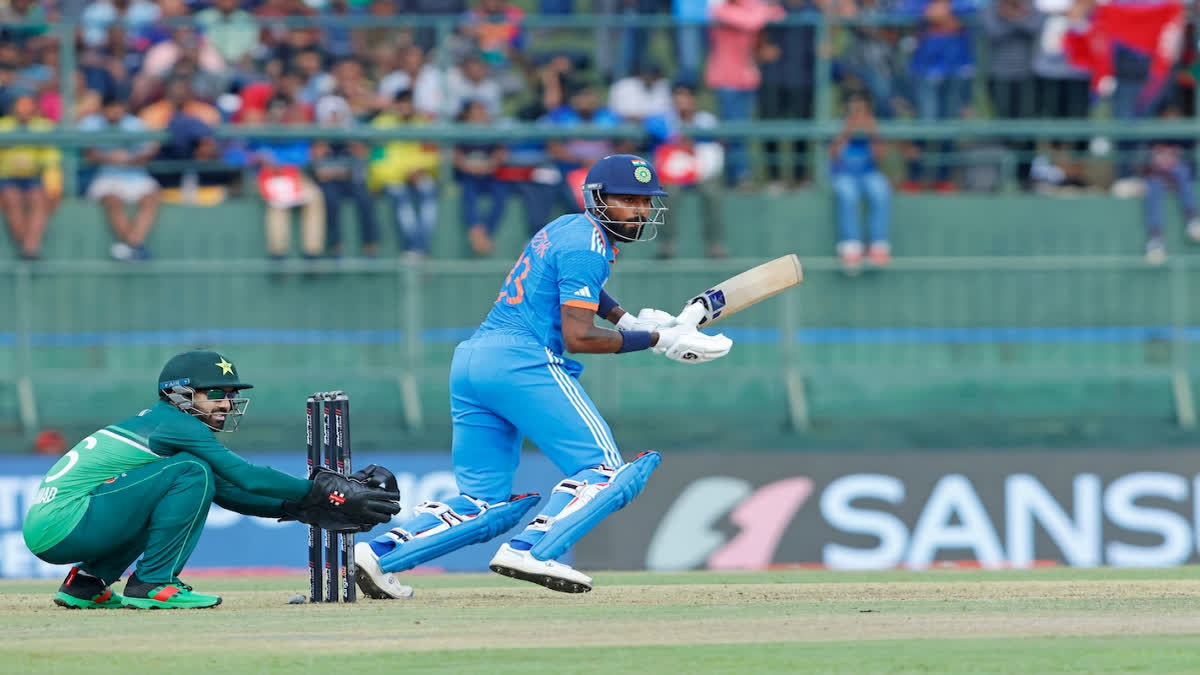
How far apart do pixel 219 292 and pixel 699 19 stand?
214 inches

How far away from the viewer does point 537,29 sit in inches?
699

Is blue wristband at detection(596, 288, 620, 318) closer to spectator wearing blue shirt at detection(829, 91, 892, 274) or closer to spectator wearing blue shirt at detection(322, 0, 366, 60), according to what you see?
spectator wearing blue shirt at detection(829, 91, 892, 274)

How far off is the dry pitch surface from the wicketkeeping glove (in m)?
0.39

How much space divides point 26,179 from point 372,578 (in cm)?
887

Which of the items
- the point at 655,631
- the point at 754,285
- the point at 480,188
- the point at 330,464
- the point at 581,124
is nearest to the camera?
the point at 655,631

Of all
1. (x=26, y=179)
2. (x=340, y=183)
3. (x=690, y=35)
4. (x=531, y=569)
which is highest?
(x=690, y=35)

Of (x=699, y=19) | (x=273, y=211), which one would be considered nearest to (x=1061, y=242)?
(x=699, y=19)

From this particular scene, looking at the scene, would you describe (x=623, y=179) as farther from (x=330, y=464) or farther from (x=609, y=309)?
(x=330, y=464)

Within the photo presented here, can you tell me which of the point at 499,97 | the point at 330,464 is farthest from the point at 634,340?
the point at 499,97

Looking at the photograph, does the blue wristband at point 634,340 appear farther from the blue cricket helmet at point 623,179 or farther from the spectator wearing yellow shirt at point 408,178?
the spectator wearing yellow shirt at point 408,178

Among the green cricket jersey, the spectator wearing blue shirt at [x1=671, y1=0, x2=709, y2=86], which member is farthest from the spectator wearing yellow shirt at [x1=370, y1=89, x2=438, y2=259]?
the green cricket jersey

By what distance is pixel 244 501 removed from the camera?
8414 mm

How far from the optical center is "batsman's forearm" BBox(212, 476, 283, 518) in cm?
834

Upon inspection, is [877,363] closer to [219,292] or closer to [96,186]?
[219,292]
